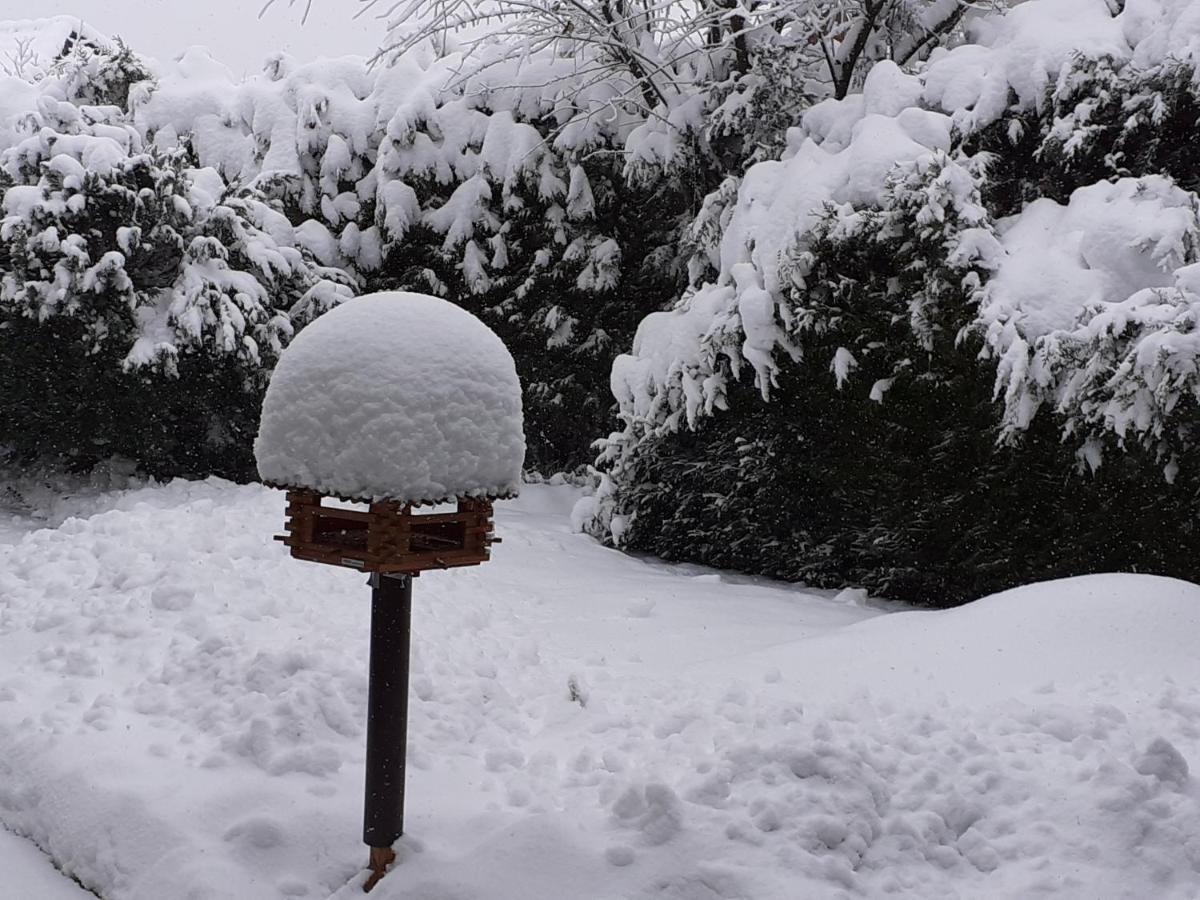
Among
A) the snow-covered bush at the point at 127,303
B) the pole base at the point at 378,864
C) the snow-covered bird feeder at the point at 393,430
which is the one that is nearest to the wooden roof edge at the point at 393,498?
the snow-covered bird feeder at the point at 393,430

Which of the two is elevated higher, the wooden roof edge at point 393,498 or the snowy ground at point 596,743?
the wooden roof edge at point 393,498

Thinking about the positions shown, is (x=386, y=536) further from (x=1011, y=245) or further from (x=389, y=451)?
(x=1011, y=245)

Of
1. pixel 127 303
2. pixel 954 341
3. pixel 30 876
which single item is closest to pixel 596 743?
pixel 30 876

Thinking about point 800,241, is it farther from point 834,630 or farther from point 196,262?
point 196,262

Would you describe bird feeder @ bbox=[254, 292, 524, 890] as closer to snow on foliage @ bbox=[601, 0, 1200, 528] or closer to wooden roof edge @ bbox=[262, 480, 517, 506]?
wooden roof edge @ bbox=[262, 480, 517, 506]

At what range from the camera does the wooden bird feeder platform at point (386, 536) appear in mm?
2684

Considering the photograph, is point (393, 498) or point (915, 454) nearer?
point (393, 498)

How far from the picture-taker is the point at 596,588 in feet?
19.8

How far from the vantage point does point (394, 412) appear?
262 cm

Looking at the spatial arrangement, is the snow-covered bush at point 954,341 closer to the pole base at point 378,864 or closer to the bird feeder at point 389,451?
the bird feeder at point 389,451

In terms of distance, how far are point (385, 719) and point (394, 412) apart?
88 cm

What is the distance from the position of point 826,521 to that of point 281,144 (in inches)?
250

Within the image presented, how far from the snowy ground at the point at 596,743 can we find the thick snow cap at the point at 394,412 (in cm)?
108

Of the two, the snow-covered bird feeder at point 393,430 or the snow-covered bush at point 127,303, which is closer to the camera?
the snow-covered bird feeder at point 393,430
